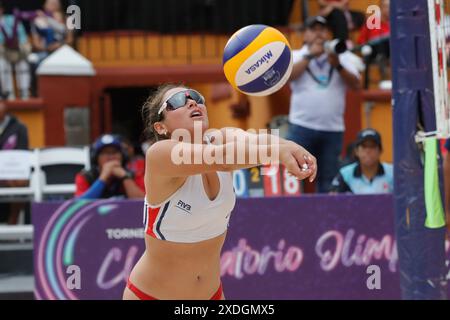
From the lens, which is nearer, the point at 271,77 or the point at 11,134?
the point at 271,77

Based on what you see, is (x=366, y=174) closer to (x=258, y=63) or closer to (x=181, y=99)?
(x=258, y=63)

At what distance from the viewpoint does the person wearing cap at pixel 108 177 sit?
23.3 ft

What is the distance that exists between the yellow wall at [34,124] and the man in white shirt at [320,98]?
3.39 metres

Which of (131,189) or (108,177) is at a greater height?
(108,177)

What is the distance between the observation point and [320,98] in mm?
7637

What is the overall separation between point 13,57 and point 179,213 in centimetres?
700

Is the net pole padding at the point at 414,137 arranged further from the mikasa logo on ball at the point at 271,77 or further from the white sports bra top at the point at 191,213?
the white sports bra top at the point at 191,213

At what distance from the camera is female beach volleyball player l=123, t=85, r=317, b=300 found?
12.5ft

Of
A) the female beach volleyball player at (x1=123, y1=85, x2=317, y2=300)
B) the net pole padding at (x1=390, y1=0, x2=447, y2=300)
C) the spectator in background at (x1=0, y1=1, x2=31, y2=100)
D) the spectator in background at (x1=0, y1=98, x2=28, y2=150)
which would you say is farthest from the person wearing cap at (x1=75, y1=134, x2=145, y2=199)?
the spectator in background at (x1=0, y1=1, x2=31, y2=100)

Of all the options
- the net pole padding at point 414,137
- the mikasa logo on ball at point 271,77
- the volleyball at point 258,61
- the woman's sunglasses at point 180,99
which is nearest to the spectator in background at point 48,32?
the net pole padding at point 414,137

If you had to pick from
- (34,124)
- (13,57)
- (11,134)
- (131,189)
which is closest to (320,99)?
(131,189)

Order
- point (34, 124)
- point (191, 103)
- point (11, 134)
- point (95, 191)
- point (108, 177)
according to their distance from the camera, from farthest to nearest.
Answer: point (34, 124), point (11, 134), point (108, 177), point (95, 191), point (191, 103)

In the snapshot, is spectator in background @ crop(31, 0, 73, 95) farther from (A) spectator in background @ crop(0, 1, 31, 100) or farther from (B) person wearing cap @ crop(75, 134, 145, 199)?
(B) person wearing cap @ crop(75, 134, 145, 199)

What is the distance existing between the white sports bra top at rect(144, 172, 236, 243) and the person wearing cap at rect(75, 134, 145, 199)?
3161 mm
